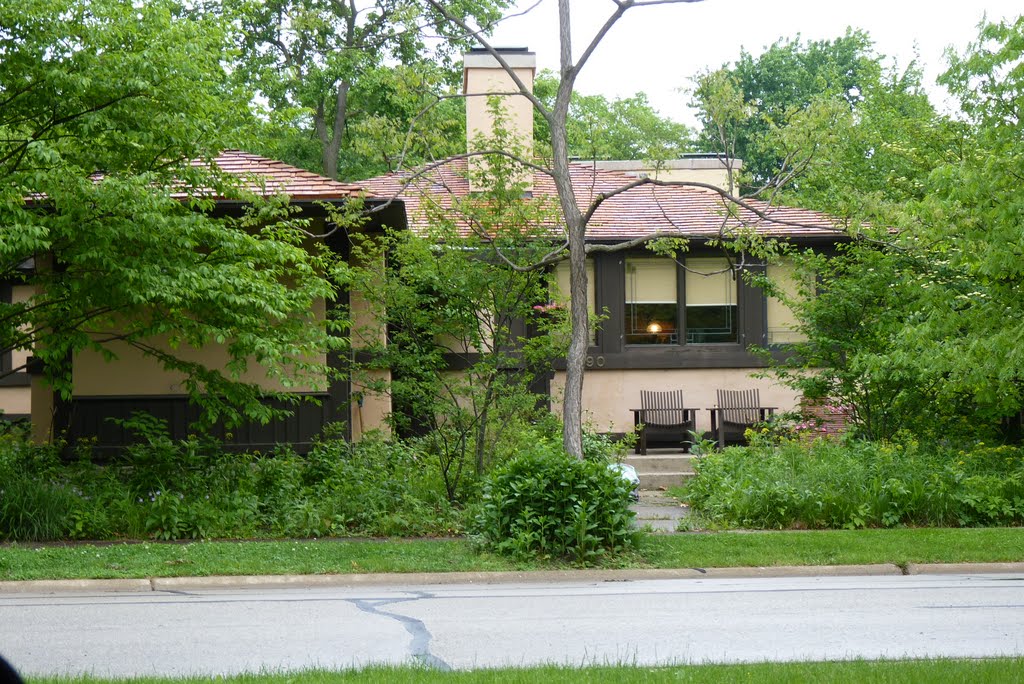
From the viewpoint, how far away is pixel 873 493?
1403 centimetres

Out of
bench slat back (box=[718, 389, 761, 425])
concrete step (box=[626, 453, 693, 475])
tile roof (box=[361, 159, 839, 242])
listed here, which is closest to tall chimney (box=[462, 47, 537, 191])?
tile roof (box=[361, 159, 839, 242])

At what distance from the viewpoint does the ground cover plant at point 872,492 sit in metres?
13.9

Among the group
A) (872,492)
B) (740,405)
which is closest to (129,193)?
(872,492)

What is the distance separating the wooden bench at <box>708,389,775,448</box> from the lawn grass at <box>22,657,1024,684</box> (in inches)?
595

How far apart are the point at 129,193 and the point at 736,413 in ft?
49.7

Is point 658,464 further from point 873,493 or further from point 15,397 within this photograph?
point 15,397

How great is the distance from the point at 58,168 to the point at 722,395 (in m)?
16.2

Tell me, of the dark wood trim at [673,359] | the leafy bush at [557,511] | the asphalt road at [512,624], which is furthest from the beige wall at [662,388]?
the asphalt road at [512,624]

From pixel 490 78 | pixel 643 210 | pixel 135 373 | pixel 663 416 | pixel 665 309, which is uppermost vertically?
pixel 490 78

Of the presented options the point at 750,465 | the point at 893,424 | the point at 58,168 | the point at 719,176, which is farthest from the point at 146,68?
the point at 719,176

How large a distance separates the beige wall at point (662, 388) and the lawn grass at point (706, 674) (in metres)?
17.5

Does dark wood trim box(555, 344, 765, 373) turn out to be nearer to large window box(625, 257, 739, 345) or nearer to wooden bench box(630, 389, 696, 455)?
large window box(625, 257, 739, 345)

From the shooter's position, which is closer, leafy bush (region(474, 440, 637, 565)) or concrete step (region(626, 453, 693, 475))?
leafy bush (region(474, 440, 637, 565))

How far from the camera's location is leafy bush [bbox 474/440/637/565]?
463 inches
